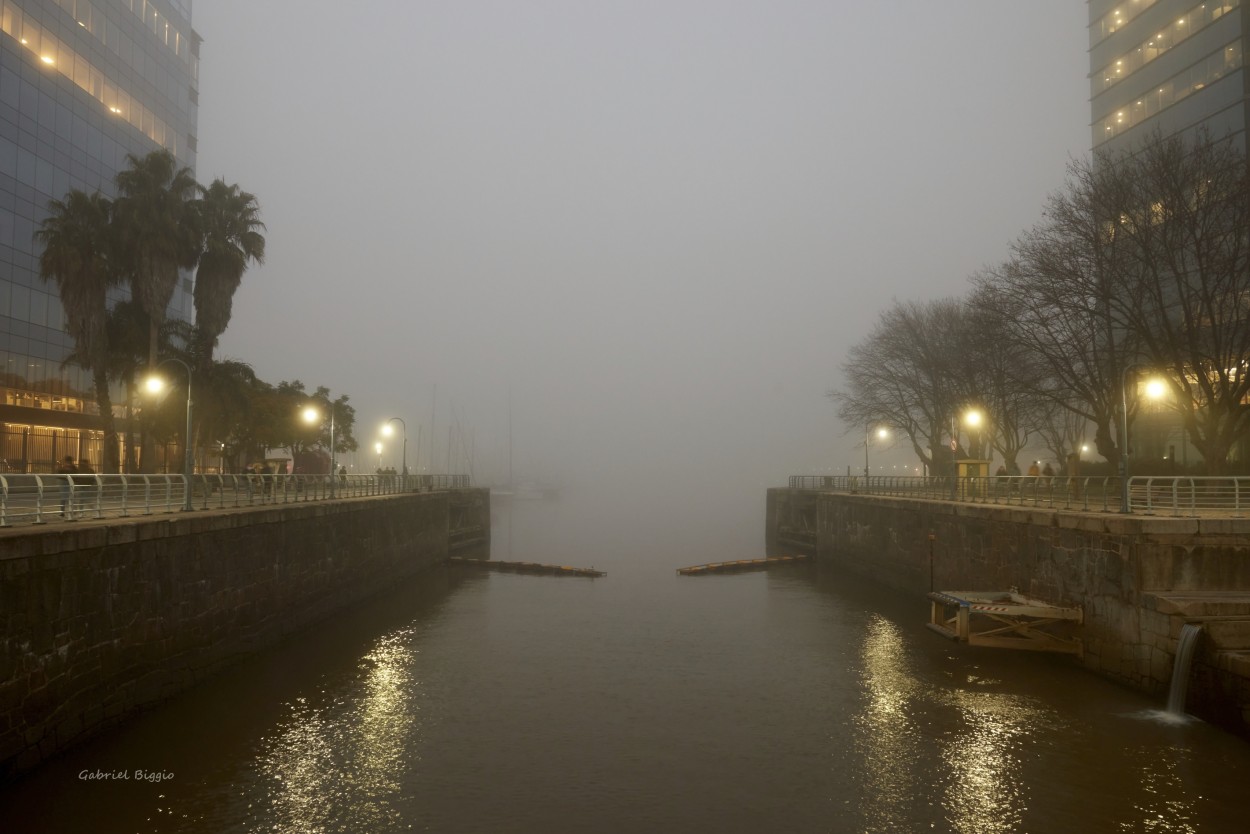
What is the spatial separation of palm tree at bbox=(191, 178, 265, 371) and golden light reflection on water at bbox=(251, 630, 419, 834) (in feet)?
83.1

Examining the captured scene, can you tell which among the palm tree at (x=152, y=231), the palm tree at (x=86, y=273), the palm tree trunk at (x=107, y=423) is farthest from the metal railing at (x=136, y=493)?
the palm tree at (x=152, y=231)

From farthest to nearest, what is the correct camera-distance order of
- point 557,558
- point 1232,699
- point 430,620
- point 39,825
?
1. point 557,558
2. point 430,620
3. point 1232,699
4. point 39,825

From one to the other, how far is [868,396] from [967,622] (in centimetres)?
4062

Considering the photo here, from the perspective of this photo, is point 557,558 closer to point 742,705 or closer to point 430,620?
point 430,620

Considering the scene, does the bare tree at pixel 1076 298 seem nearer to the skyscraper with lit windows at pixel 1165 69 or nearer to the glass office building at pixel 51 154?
the skyscraper with lit windows at pixel 1165 69

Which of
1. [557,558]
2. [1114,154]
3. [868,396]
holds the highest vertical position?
[1114,154]

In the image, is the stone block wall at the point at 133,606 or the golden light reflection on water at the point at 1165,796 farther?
the stone block wall at the point at 133,606

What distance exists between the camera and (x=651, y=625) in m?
32.1

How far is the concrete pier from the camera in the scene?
670 inches

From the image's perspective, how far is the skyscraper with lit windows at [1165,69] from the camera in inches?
1751

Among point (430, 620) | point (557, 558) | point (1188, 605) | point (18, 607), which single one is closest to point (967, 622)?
point (1188, 605)

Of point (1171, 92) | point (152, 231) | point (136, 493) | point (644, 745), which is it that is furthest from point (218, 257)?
point (1171, 92)

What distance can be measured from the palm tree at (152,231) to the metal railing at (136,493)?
10.1 metres

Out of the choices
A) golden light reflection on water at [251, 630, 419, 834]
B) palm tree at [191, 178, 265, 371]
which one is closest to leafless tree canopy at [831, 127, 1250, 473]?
golden light reflection on water at [251, 630, 419, 834]
